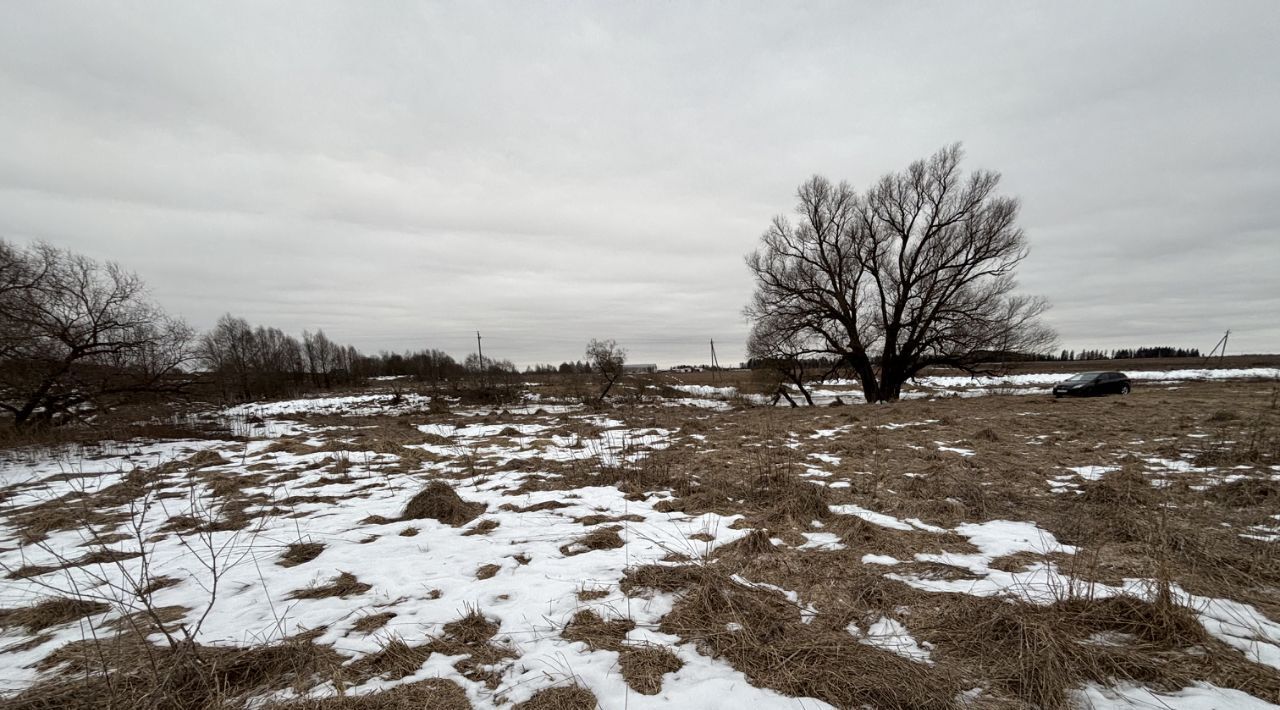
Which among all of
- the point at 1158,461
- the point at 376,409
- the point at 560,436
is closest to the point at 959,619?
the point at 1158,461

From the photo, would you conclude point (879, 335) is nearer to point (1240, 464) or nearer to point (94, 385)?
point (1240, 464)

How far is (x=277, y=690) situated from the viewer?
2314 millimetres

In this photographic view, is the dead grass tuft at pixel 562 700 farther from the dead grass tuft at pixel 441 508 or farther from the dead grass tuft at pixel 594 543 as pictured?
the dead grass tuft at pixel 441 508

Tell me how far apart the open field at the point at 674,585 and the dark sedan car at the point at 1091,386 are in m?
16.1

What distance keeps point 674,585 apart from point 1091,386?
27.4m

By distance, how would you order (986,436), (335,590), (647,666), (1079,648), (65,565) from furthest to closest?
(986,436) < (65,565) < (335,590) < (647,666) < (1079,648)

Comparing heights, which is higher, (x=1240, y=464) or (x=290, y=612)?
(x=1240, y=464)

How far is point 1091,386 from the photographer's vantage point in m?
20.5

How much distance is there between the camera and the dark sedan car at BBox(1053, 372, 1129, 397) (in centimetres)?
2042

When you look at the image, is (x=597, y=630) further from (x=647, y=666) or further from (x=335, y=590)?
(x=335, y=590)

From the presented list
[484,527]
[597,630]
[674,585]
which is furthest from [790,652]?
[484,527]

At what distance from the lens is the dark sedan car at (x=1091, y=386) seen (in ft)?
67.0

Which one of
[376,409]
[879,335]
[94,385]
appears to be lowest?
[376,409]

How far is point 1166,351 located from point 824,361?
11257cm
